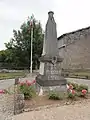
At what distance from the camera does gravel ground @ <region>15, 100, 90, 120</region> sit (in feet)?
16.2

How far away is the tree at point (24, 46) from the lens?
37.3 metres

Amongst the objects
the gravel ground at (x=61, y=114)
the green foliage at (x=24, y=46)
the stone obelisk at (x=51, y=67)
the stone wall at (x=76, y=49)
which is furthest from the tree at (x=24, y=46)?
the gravel ground at (x=61, y=114)

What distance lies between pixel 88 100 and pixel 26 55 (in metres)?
31.1

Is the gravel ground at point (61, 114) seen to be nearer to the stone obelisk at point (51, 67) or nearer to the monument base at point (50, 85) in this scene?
the monument base at point (50, 85)

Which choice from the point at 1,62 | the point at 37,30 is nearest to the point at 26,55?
the point at 37,30

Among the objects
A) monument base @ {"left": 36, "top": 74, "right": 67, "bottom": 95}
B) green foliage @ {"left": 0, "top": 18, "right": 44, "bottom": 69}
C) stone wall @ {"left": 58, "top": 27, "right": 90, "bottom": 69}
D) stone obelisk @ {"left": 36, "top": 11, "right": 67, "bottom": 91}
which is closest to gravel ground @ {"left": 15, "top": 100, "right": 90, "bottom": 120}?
monument base @ {"left": 36, "top": 74, "right": 67, "bottom": 95}

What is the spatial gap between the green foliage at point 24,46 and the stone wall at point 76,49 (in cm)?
555

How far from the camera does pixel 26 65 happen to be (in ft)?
127

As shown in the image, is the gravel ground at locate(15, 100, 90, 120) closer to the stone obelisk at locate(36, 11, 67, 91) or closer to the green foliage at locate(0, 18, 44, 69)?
the stone obelisk at locate(36, 11, 67, 91)

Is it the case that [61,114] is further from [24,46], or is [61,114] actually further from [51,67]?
[24,46]

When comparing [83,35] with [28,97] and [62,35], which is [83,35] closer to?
[62,35]

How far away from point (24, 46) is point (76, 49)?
441 inches

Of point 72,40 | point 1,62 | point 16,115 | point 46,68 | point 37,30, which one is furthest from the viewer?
point 1,62

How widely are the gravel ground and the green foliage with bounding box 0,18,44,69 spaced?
100 ft
